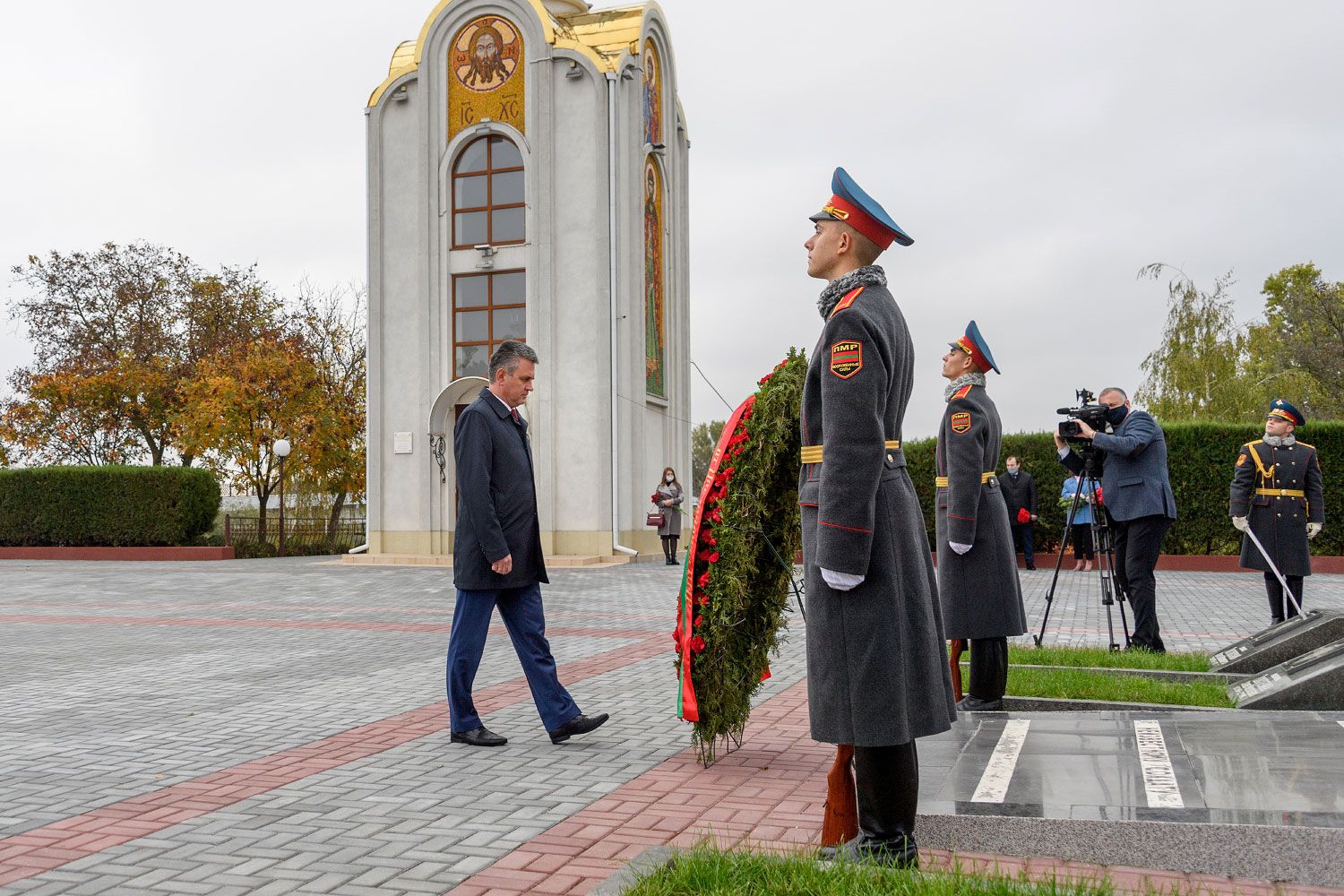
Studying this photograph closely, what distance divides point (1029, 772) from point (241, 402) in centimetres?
3307

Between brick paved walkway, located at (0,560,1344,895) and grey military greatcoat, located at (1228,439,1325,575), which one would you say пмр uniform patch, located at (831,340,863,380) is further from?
grey military greatcoat, located at (1228,439,1325,575)

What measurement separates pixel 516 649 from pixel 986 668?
102 inches

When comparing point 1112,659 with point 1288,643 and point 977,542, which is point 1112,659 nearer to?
point 1288,643

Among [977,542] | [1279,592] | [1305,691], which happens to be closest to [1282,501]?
[1279,592]

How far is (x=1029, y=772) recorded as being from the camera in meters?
4.91

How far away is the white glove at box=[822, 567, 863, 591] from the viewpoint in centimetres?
376

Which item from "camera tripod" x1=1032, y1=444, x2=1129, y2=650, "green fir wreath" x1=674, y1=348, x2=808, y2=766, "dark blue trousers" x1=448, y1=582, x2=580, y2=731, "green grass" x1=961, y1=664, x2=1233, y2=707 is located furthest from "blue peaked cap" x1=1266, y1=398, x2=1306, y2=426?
"dark blue trousers" x1=448, y1=582, x2=580, y2=731

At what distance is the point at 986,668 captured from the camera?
6637 mm

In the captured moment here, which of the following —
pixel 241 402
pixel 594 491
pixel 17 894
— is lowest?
pixel 17 894

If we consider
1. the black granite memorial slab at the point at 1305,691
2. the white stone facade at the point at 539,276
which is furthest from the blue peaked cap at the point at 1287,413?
the white stone facade at the point at 539,276

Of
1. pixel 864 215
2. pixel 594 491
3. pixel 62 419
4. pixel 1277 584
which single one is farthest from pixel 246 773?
pixel 62 419

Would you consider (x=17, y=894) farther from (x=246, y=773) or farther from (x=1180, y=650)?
(x=1180, y=650)

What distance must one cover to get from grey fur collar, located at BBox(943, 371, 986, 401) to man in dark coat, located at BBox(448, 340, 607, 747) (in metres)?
2.40

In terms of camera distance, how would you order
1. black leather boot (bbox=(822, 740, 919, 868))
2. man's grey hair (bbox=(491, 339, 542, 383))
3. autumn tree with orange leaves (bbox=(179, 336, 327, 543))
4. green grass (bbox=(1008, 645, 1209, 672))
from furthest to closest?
autumn tree with orange leaves (bbox=(179, 336, 327, 543)) → green grass (bbox=(1008, 645, 1209, 672)) → man's grey hair (bbox=(491, 339, 542, 383)) → black leather boot (bbox=(822, 740, 919, 868))
